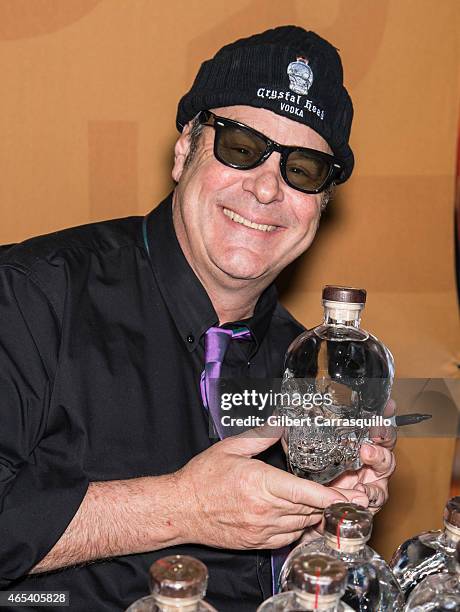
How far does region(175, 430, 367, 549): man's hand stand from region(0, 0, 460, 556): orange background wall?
1507 millimetres

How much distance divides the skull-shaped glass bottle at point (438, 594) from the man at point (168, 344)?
11.7 inches

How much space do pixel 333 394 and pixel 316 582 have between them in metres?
0.59

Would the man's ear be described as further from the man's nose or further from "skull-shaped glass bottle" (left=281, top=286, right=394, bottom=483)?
"skull-shaped glass bottle" (left=281, top=286, right=394, bottom=483)

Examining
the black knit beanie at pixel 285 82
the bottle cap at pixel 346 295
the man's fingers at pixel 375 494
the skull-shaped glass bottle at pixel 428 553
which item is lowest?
the man's fingers at pixel 375 494

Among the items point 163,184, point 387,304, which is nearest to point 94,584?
point 163,184

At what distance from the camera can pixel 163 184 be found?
276cm

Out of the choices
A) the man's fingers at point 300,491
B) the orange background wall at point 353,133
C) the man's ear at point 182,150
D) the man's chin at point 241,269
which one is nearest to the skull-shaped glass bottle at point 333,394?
the man's fingers at point 300,491

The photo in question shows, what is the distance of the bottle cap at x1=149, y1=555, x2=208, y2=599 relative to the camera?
35.2 inches

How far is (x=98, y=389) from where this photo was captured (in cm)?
175

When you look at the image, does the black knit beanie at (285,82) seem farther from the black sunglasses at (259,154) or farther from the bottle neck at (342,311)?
the bottle neck at (342,311)

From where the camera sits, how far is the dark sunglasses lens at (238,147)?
1.82m

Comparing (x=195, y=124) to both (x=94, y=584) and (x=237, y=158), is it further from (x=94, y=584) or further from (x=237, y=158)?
(x=94, y=584)

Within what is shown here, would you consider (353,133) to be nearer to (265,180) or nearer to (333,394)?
(265,180)

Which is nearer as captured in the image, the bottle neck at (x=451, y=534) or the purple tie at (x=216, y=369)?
the bottle neck at (x=451, y=534)
